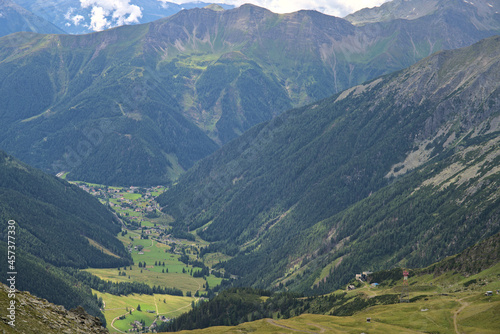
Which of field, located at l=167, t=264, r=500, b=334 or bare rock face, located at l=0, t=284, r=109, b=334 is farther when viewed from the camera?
field, located at l=167, t=264, r=500, b=334

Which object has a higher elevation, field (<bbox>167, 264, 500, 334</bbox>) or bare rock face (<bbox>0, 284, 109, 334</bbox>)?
bare rock face (<bbox>0, 284, 109, 334</bbox>)

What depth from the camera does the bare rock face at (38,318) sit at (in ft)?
284

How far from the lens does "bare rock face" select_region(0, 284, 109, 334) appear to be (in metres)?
86.6

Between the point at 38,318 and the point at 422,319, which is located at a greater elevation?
the point at 38,318

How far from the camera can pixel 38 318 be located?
94.1m

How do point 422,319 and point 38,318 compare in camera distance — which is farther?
point 422,319

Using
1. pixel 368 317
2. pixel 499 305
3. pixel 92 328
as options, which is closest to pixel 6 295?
pixel 92 328

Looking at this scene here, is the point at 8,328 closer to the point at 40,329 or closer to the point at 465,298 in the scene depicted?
the point at 40,329

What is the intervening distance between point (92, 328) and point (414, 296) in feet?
444

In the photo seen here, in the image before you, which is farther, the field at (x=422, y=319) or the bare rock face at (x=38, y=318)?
the field at (x=422, y=319)

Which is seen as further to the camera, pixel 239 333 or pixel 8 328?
pixel 239 333

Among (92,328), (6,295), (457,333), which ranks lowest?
(457,333)

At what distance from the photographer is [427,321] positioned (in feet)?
522

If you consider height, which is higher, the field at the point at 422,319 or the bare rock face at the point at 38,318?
the bare rock face at the point at 38,318
